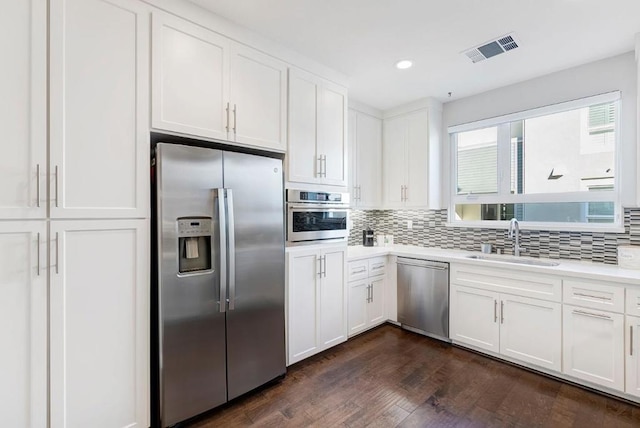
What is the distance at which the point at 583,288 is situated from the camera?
7.84 ft

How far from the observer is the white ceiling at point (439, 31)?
204 cm

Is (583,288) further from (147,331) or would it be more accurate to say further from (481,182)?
(147,331)

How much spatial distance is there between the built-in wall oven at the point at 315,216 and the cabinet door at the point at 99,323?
1.14m

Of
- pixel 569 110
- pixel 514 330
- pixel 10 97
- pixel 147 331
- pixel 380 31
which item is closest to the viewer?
pixel 10 97

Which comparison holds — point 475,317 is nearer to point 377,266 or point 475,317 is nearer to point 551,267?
point 551,267

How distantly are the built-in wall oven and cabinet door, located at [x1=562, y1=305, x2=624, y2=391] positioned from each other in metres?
1.97

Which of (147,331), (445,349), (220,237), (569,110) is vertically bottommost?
(445,349)

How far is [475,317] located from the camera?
2984 mm

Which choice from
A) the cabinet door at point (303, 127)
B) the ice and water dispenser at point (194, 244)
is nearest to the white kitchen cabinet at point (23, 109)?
the ice and water dispenser at point (194, 244)

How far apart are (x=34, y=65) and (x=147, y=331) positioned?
1.51 meters

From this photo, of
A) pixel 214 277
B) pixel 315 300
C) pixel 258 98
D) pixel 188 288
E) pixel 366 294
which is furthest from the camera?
pixel 366 294

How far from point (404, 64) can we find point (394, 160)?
1.40m

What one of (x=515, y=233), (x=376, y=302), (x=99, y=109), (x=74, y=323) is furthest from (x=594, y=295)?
(x=99, y=109)

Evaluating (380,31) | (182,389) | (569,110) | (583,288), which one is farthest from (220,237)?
(569,110)
